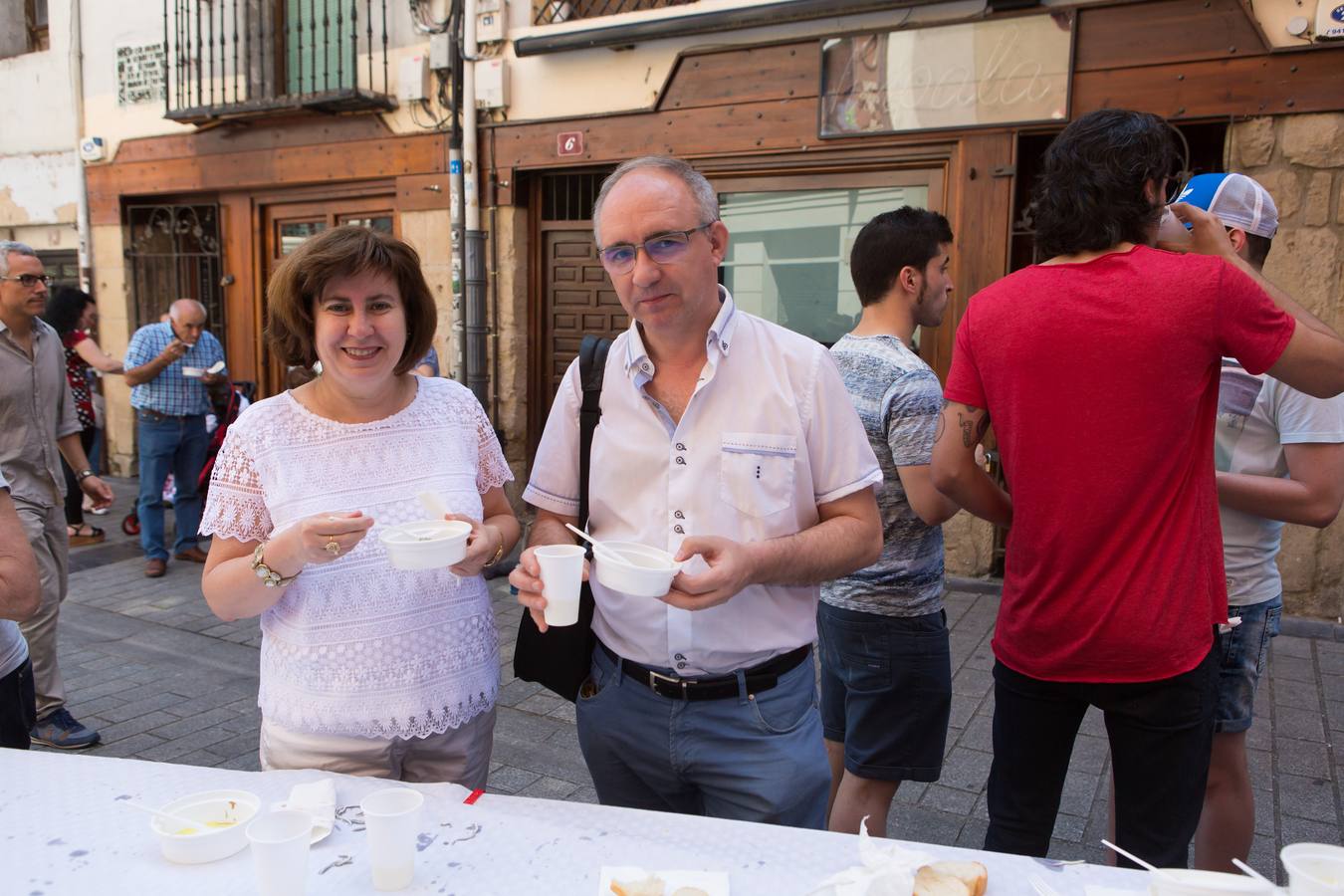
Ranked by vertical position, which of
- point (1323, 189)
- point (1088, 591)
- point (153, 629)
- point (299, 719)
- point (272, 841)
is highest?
point (1323, 189)

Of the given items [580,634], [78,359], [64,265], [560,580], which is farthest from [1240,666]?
[64,265]

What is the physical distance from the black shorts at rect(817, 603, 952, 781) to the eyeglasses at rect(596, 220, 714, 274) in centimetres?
129

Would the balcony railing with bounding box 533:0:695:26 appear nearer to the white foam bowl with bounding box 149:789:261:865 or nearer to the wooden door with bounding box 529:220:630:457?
the wooden door with bounding box 529:220:630:457

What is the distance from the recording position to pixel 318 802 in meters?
1.69

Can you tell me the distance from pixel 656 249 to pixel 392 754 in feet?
4.21

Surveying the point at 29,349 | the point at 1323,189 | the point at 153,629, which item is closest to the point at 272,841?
the point at 29,349

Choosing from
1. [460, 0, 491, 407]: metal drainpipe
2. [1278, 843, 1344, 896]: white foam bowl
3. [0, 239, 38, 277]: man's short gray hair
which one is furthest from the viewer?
[460, 0, 491, 407]: metal drainpipe

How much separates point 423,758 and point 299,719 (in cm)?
30

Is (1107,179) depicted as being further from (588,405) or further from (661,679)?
(661,679)

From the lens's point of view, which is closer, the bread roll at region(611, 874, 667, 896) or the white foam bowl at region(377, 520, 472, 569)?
the bread roll at region(611, 874, 667, 896)

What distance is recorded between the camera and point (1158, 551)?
1.92 m

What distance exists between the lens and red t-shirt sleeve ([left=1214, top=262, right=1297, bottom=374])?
1.84m

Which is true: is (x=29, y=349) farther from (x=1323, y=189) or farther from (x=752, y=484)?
(x=1323, y=189)

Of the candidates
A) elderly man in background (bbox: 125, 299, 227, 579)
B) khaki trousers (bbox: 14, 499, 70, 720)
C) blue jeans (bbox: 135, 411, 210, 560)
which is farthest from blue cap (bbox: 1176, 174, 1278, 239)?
blue jeans (bbox: 135, 411, 210, 560)
